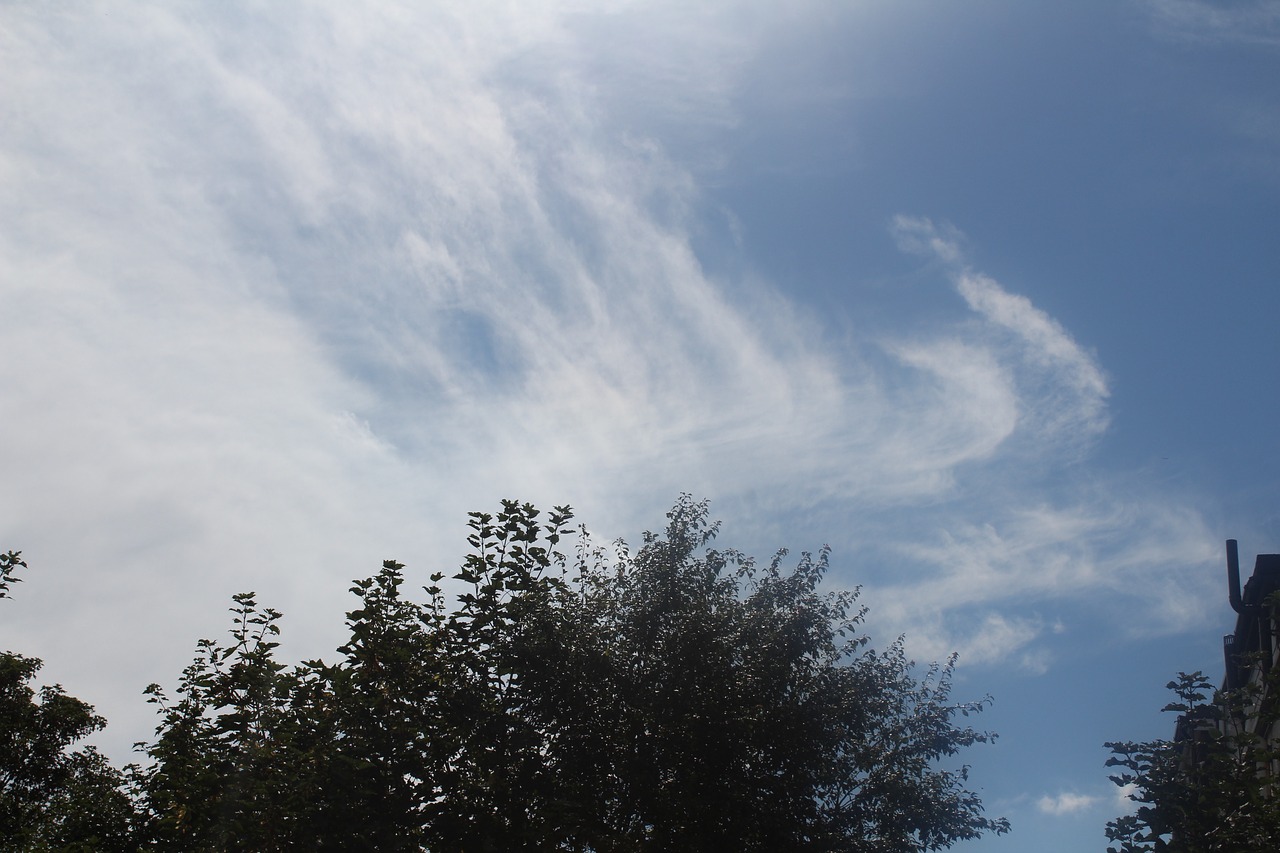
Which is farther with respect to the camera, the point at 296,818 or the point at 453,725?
the point at 453,725

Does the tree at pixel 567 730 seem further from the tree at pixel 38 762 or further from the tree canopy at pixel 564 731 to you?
the tree at pixel 38 762

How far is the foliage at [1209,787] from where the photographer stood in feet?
38.3

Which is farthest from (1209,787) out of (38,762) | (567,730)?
(38,762)

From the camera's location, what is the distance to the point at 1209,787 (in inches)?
507

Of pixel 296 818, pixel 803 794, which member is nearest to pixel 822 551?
pixel 803 794

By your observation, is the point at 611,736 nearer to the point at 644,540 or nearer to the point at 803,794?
the point at 803,794

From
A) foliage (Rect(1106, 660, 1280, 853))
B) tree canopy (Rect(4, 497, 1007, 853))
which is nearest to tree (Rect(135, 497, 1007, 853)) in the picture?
tree canopy (Rect(4, 497, 1007, 853))

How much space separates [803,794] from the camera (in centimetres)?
2059

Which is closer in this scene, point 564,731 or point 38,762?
point 564,731

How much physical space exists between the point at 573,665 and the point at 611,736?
160 centimetres

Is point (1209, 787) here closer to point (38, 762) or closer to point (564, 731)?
point (564, 731)

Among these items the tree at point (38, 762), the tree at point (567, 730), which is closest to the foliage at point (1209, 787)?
the tree at point (567, 730)

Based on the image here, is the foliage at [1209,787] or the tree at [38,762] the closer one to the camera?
the foliage at [1209,787]

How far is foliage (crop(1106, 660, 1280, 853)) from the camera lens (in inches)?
460
